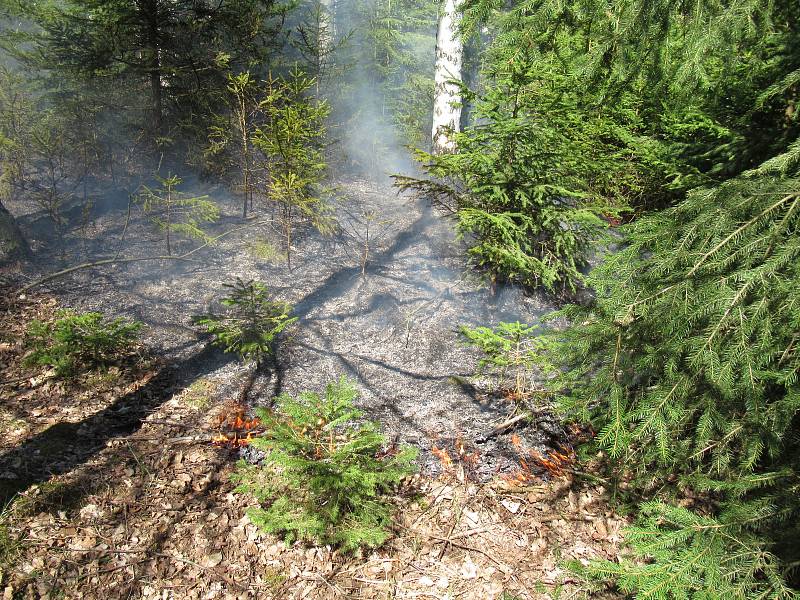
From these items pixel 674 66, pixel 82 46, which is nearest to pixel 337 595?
pixel 674 66

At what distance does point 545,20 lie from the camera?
3.29 meters

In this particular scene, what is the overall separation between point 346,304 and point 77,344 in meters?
3.63

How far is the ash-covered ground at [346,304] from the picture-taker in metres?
4.96

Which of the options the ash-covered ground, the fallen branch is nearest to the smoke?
the ash-covered ground

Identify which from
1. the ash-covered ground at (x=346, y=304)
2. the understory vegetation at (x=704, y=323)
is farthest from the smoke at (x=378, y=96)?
the understory vegetation at (x=704, y=323)

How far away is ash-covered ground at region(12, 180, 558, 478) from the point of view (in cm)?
496

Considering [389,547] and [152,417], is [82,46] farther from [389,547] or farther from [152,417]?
[389,547]

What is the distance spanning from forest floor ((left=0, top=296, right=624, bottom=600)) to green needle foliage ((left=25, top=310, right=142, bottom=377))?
514 mm

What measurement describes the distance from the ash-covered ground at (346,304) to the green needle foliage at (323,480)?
104 cm

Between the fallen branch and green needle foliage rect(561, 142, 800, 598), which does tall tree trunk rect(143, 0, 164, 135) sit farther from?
green needle foliage rect(561, 142, 800, 598)

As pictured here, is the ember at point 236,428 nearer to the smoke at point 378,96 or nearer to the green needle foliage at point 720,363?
the green needle foliage at point 720,363

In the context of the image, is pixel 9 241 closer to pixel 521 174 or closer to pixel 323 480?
pixel 323 480

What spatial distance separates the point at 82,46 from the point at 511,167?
10.1m

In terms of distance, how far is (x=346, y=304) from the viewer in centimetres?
693
